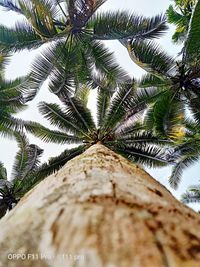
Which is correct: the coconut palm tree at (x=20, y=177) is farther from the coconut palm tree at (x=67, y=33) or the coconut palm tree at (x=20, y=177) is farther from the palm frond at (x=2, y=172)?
the coconut palm tree at (x=67, y=33)

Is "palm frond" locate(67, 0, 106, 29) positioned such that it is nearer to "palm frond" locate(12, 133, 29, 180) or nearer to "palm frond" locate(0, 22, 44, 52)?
"palm frond" locate(0, 22, 44, 52)

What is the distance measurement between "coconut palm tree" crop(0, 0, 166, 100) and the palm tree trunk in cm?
727

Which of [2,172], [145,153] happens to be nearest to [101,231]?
[145,153]

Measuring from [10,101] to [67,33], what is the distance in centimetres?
324

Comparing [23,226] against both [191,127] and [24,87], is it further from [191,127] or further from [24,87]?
[191,127]

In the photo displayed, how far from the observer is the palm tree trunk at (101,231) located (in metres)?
1.60

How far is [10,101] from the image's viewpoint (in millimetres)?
11078

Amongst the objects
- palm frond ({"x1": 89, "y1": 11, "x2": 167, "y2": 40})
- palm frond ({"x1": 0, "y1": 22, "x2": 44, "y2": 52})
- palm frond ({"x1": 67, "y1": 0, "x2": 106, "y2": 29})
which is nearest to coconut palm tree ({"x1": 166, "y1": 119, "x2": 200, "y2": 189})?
palm frond ({"x1": 89, "y1": 11, "x2": 167, "y2": 40})

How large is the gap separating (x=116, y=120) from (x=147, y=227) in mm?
8983

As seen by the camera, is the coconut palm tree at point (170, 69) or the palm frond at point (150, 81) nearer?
the coconut palm tree at point (170, 69)

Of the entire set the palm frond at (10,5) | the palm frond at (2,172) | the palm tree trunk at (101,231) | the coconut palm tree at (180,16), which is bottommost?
the palm tree trunk at (101,231)

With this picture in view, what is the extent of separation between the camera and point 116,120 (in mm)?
10773

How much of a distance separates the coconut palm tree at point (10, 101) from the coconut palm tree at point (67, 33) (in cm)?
129

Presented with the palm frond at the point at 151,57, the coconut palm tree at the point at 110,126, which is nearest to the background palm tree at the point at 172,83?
the palm frond at the point at 151,57
